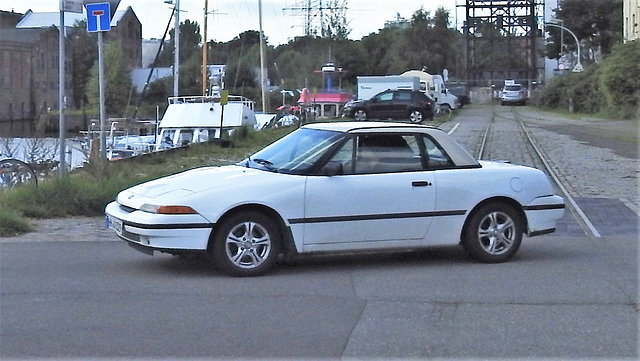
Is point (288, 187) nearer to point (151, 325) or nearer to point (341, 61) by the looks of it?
point (151, 325)

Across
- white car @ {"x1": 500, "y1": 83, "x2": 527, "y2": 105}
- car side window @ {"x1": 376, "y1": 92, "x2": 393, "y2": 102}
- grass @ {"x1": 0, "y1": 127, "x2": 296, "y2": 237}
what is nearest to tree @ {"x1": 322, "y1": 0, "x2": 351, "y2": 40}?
white car @ {"x1": 500, "y1": 83, "x2": 527, "y2": 105}

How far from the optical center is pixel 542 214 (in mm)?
9930

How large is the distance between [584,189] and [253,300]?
33.0 feet

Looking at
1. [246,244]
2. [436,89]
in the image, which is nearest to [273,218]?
[246,244]

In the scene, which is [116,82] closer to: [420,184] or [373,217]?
[420,184]

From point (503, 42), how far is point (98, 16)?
8317 centimetres

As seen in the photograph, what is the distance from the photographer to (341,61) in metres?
84.2

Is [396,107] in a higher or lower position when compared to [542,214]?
higher

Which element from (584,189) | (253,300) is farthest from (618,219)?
(253,300)

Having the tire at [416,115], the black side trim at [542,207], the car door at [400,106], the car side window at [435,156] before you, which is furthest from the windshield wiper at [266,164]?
the car door at [400,106]

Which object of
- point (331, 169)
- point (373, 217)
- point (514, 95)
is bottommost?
point (373, 217)

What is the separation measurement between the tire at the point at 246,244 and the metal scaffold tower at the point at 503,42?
83385 mm

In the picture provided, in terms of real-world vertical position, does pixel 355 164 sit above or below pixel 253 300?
above

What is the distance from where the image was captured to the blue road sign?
13656mm
